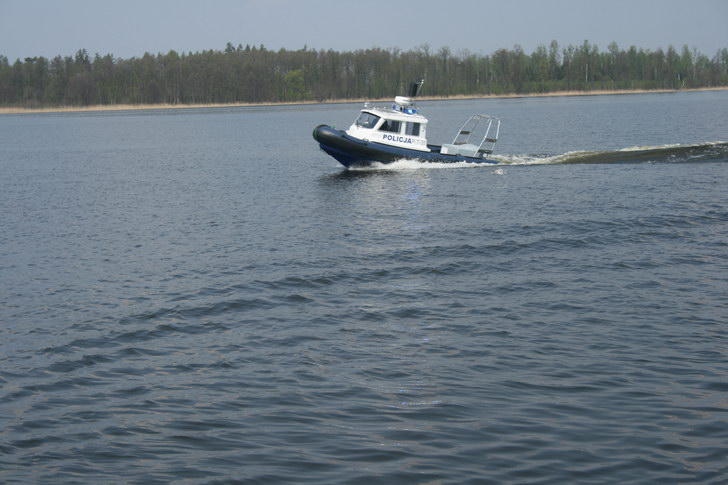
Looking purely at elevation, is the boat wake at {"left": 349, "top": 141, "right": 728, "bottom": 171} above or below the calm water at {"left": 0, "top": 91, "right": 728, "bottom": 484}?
above

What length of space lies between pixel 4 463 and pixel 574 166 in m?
31.1

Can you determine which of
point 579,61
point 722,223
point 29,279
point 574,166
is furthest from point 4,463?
point 579,61

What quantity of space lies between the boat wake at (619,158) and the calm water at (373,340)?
7835 mm

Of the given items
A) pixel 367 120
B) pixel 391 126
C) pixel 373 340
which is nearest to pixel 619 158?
pixel 391 126

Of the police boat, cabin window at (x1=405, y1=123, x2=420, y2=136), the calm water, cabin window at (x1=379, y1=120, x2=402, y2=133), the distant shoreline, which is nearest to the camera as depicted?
the calm water

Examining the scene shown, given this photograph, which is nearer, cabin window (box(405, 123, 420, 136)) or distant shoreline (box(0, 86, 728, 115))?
cabin window (box(405, 123, 420, 136))

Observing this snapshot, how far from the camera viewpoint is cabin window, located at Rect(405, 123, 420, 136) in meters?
35.2

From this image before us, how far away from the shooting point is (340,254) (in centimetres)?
1872

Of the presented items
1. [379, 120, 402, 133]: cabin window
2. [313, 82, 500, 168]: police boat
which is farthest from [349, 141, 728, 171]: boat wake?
[379, 120, 402, 133]: cabin window

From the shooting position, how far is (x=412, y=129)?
35.4m

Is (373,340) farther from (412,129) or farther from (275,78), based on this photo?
(275,78)

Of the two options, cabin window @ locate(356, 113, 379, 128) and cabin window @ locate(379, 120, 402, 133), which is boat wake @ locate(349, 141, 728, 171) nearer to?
cabin window @ locate(379, 120, 402, 133)

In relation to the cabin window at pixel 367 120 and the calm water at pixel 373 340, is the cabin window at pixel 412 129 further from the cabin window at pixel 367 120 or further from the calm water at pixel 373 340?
the calm water at pixel 373 340

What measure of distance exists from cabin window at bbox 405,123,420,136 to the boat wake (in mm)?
1295
